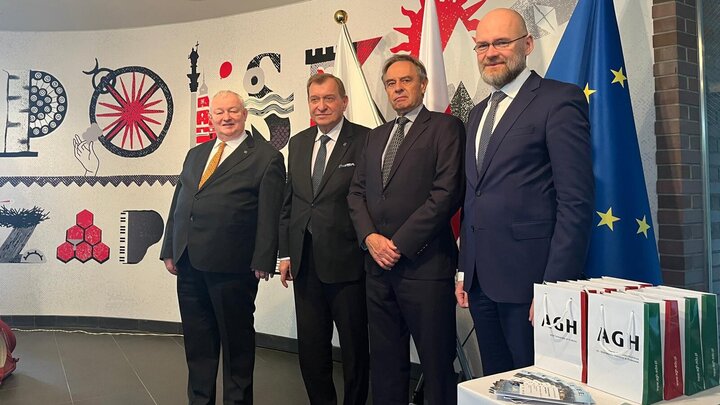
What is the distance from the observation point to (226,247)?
91.2 inches

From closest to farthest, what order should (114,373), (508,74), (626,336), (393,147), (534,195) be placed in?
(626,336) < (534,195) < (508,74) < (393,147) < (114,373)

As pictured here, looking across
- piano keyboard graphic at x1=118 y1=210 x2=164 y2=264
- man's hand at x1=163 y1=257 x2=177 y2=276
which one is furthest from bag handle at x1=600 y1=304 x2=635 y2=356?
piano keyboard graphic at x1=118 y1=210 x2=164 y2=264

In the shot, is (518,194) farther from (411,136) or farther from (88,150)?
(88,150)

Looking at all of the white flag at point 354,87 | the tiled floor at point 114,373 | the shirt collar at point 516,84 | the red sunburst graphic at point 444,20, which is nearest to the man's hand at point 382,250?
the shirt collar at point 516,84

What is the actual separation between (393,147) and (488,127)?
0.46 m

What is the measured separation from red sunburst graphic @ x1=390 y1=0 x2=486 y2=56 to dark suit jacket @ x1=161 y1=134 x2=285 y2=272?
4.38 ft

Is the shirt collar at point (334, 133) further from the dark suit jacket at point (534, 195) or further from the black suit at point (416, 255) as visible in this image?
the dark suit jacket at point (534, 195)

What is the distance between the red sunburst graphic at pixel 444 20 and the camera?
306 centimetres

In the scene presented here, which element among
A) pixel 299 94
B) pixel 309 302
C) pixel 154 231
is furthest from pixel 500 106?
pixel 154 231

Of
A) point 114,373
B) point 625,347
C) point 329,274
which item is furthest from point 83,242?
point 625,347

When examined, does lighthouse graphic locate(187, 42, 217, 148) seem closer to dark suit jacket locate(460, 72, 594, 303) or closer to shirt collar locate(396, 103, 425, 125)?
shirt collar locate(396, 103, 425, 125)

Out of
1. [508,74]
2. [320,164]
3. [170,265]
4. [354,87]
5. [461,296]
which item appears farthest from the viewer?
[354,87]

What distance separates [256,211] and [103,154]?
2793mm

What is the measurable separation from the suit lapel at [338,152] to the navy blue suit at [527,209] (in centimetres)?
76
